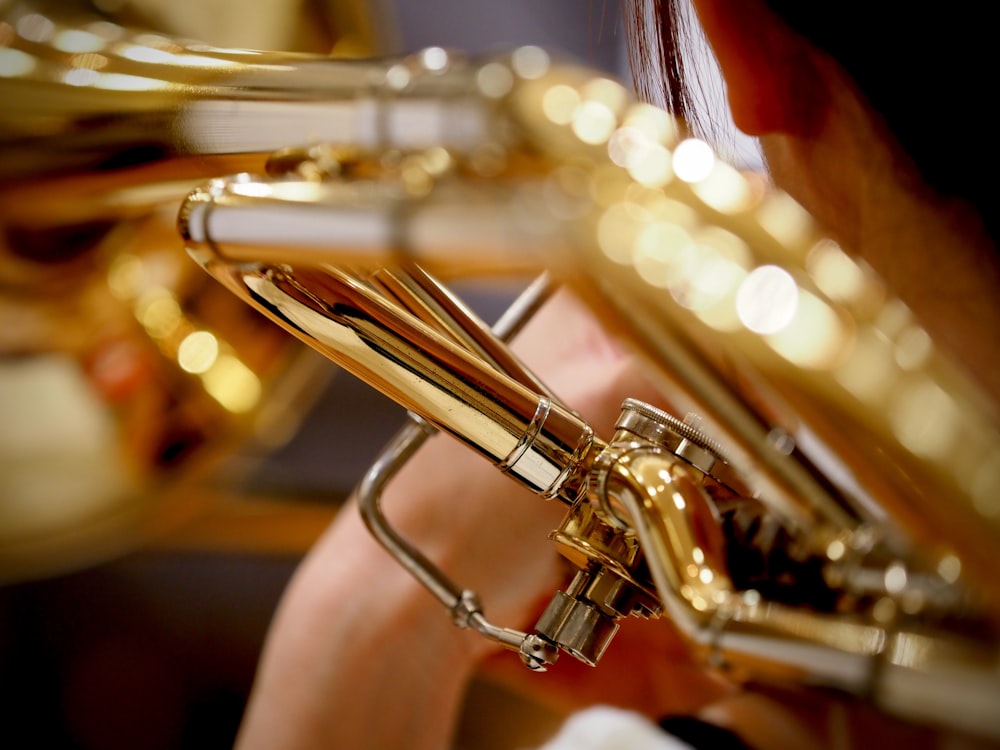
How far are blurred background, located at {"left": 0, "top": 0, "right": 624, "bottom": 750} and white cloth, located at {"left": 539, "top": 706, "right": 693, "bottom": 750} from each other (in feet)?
1.21

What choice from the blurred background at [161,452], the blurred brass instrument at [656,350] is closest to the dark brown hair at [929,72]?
the blurred brass instrument at [656,350]

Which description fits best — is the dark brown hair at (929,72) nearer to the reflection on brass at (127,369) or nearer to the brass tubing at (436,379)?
the brass tubing at (436,379)

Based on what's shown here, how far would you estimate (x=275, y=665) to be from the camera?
0.40 m

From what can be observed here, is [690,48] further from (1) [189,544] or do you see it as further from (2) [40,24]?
(1) [189,544]

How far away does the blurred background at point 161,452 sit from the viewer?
2.04 feet

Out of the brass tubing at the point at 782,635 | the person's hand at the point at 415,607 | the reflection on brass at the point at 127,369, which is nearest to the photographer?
the brass tubing at the point at 782,635

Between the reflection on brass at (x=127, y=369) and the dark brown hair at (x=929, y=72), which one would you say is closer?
the dark brown hair at (x=929, y=72)

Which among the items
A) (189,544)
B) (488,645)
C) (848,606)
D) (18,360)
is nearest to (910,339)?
(848,606)

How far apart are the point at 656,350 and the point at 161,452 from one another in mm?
591

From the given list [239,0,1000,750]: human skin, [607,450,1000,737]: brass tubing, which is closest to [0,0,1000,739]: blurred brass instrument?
[607,450,1000,737]: brass tubing

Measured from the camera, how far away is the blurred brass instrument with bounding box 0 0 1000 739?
132 millimetres

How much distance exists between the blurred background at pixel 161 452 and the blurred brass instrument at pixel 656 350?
13.0 inches

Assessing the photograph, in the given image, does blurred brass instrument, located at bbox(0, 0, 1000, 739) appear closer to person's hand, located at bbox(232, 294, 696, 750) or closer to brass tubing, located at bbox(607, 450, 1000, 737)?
brass tubing, located at bbox(607, 450, 1000, 737)

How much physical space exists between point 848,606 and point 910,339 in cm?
5
